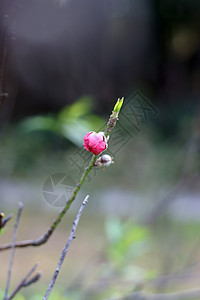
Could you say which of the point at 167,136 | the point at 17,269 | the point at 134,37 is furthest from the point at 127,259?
the point at 134,37

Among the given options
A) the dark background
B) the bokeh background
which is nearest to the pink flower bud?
the bokeh background

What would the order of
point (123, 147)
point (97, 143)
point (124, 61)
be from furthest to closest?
point (124, 61), point (123, 147), point (97, 143)

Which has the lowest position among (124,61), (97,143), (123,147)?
(97,143)

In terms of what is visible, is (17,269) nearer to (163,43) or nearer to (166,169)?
(166,169)

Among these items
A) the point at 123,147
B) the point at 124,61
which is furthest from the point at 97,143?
the point at 124,61

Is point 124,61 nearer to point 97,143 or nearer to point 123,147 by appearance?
point 123,147

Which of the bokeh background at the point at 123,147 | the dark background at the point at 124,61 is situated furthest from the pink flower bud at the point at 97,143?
the dark background at the point at 124,61

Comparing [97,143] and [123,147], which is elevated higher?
[123,147]

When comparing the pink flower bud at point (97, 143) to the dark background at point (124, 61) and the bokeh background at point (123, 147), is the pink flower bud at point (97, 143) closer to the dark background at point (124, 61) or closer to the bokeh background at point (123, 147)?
the bokeh background at point (123, 147)
